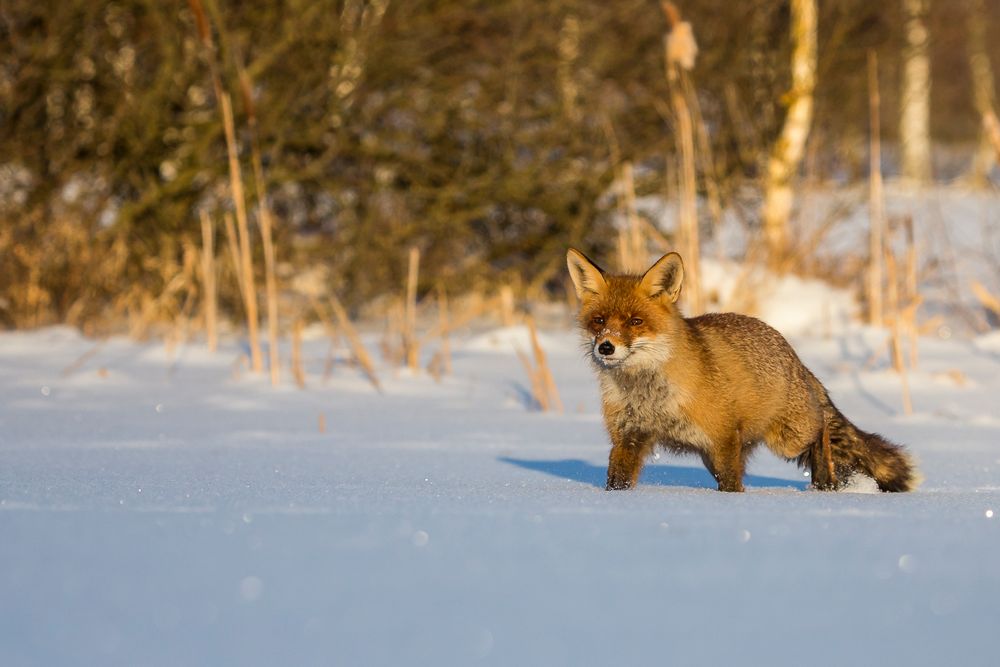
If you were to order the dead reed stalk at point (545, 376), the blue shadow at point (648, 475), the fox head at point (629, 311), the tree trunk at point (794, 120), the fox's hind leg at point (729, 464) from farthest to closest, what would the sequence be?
the tree trunk at point (794, 120) < the dead reed stalk at point (545, 376) < the blue shadow at point (648, 475) < the fox head at point (629, 311) < the fox's hind leg at point (729, 464)

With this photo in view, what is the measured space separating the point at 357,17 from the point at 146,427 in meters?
5.28

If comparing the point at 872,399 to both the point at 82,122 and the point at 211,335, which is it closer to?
the point at 211,335

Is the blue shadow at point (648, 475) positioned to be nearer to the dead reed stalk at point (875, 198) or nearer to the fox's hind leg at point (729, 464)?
the fox's hind leg at point (729, 464)

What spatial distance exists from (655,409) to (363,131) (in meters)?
7.12

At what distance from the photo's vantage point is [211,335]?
25.2 feet

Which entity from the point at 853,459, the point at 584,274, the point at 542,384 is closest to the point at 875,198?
the point at 542,384

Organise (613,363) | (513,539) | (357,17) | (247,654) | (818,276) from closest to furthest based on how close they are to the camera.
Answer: (247,654) → (513,539) → (613,363) → (357,17) → (818,276)

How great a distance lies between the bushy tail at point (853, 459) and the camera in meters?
3.99

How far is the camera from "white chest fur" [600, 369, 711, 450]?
3.72 m

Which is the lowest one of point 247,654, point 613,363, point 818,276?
point 247,654

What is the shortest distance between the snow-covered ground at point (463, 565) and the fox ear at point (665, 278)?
0.70m

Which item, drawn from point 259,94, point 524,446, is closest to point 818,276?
point 259,94

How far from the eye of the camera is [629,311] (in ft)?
12.8

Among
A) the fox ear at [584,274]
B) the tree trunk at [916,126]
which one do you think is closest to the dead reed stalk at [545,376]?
the fox ear at [584,274]
